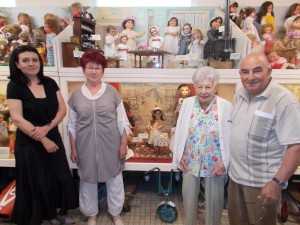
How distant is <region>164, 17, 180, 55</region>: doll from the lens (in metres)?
2.55

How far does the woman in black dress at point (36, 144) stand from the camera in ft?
5.36

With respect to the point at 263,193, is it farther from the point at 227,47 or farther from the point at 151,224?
the point at 227,47

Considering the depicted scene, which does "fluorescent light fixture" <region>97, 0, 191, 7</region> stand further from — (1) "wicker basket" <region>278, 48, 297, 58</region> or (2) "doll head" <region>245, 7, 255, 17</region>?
(1) "wicker basket" <region>278, 48, 297, 58</region>

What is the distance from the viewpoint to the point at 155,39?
8.05 ft

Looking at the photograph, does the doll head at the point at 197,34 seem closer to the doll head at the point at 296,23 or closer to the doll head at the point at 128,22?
the doll head at the point at 128,22

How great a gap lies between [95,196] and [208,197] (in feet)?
3.11

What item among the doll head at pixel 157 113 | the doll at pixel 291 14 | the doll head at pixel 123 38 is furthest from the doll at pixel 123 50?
the doll at pixel 291 14

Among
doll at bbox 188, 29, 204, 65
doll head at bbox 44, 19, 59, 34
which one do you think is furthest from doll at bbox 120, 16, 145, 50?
doll head at bbox 44, 19, 59, 34

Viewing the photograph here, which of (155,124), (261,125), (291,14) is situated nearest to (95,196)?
(155,124)

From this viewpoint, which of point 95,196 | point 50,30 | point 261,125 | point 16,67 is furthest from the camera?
point 50,30

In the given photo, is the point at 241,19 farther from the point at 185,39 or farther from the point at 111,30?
the point at 111,30

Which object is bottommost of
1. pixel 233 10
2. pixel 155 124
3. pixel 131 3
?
pixel 155 124

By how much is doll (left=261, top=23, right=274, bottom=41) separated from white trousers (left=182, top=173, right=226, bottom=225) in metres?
1.69

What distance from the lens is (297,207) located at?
2.27 m
